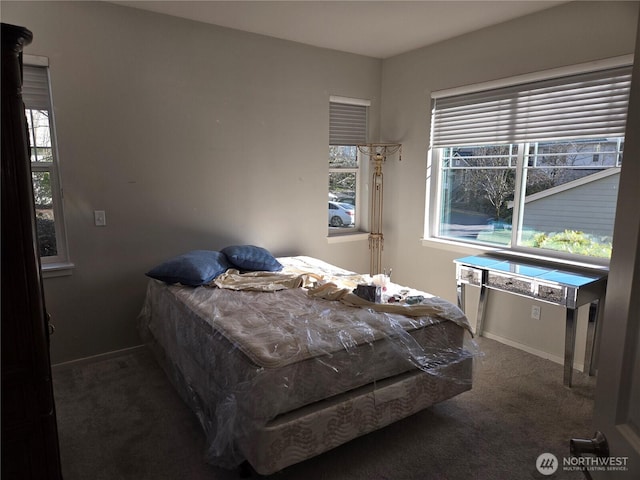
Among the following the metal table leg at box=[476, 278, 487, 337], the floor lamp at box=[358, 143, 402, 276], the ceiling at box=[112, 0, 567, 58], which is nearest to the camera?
the ceiling at box=[112, 0, 567, 58]

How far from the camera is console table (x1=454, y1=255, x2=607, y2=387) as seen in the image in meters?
2.79

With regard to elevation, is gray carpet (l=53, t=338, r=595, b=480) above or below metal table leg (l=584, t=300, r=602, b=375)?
below

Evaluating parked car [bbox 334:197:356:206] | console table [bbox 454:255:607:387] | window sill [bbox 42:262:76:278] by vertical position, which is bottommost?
console table [bbox 454:255:607:387]

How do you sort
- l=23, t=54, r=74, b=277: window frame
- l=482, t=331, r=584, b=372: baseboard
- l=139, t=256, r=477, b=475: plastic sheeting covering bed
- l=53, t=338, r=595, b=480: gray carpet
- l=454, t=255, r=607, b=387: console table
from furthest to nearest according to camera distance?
l=482, t=331, r=584, b=372: baseboard → l=23, t=54, r=74, b=277: window frame → l=454, t=255, r=607, b=387: console table → l=53, t=338, r=595, b=480: gray carpet → l=139, t=256, r=477, b=475: plastic sheeting covering bed

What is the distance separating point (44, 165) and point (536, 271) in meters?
3.63

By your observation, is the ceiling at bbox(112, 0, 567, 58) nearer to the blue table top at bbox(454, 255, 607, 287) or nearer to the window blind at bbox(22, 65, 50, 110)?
the window blind at bbox(22, 65, 50, 110)

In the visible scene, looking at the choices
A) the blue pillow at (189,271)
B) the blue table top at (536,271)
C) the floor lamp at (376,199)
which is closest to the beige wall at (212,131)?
the floor lamp at (376,199)

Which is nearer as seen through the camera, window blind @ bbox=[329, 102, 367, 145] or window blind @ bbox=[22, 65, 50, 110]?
window blind @ bbox=[22, 65, 50, 110]

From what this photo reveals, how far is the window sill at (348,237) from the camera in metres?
4.46

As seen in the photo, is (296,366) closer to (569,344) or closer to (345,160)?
(569,344)

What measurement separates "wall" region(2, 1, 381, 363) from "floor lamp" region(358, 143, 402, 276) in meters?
0.67

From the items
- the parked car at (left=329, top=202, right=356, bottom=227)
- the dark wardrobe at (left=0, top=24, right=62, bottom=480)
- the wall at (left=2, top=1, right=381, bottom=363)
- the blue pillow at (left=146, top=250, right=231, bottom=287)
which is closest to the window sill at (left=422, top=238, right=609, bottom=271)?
the parked car at (left=329, top=202, right=356, bottom=227)

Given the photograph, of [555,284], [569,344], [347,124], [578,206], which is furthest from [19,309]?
[347,124]

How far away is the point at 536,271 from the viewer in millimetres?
3105
